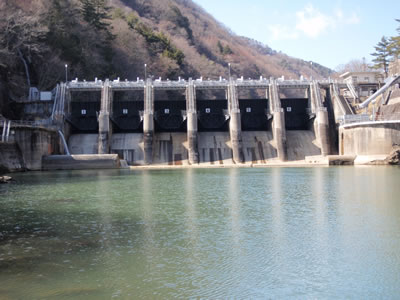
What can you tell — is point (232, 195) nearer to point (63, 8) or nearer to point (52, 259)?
point (52, 259)

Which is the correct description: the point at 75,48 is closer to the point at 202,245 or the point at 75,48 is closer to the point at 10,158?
the point at 10,158

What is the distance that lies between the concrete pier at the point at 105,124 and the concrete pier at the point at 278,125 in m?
17.4

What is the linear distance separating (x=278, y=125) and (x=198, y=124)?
9160 millimetres

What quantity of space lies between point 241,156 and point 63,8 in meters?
33.2

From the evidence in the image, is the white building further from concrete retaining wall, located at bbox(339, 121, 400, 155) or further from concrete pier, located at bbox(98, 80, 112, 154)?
concrete pier, located at bbox(98, 80, 112, 154)

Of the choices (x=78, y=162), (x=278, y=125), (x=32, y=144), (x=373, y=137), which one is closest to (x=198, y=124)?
(x=278, y=125)

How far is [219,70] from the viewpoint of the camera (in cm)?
11075

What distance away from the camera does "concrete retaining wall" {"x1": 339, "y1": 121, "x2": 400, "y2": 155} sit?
145 ft

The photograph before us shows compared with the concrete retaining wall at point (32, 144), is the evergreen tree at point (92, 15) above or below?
above

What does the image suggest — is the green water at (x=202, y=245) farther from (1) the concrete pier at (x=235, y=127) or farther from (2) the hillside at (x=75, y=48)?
(2) the hillside at (x=75, y=48)

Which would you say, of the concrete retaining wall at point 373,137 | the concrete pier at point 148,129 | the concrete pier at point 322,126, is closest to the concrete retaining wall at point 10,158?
the concrete pier at point 148,129

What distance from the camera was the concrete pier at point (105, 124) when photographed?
50.4 metres

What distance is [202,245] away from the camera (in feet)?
44.2

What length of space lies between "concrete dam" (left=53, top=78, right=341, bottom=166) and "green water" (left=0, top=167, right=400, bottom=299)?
2700cm
